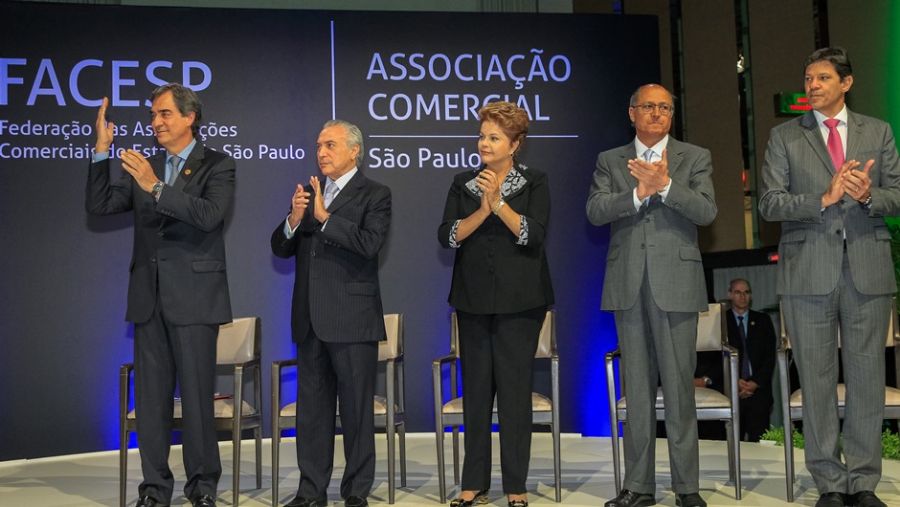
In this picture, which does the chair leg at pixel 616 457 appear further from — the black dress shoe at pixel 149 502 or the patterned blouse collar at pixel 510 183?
the black dress shoe at pixel 149 502

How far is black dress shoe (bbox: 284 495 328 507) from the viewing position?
3916 mm

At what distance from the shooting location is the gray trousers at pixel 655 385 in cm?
379

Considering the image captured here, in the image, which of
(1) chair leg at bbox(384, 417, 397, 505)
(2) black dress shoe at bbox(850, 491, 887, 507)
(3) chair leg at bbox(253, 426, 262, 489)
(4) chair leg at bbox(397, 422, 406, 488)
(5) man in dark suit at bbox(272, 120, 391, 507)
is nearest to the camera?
(2) black dress shoe at bbox(850, 491, 887, 507)

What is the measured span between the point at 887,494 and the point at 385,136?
382 centimetres

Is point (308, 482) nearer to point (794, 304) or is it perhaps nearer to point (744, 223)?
point (794, 304)

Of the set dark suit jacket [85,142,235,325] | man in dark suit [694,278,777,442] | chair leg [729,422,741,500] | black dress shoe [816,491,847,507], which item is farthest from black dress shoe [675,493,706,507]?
man in dark suit [694,278,777,442]

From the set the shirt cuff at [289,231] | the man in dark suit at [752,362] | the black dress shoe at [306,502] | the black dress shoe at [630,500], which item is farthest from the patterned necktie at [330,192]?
the man in dark suit at [752,362]

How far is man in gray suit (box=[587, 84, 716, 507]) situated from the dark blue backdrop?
267 cm

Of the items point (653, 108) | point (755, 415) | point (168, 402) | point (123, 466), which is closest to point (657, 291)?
point (653, 108)

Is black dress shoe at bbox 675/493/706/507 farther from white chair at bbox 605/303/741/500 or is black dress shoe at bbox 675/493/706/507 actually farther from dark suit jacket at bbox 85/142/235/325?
dark suit jacket at bbox 85/142/235/325

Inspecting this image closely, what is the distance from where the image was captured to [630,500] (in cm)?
381

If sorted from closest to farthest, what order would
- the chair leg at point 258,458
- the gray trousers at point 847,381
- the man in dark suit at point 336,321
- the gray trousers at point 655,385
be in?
the gray trousers at point 847,381 → the gray trousers at point 655,385 → the man in dark suit at point 336,321 → the chair leg at point 258,458

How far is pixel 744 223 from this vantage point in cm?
899

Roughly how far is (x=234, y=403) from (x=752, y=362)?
13.5 ft
